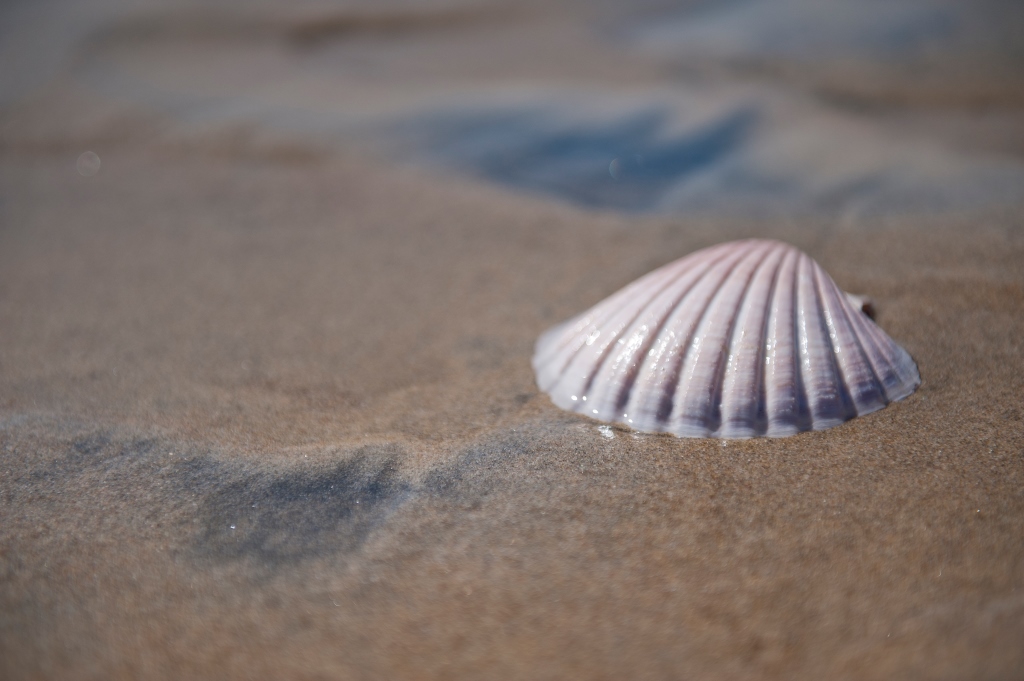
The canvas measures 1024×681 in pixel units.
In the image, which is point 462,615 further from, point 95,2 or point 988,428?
point 95,2

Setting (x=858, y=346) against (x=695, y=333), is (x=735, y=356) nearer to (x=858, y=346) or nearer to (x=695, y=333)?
(x=695, y=333)

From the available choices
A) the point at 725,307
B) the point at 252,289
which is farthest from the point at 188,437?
the point at 725,307

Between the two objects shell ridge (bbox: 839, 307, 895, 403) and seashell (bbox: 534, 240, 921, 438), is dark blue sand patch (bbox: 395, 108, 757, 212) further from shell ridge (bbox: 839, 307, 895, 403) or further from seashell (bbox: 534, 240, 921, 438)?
shell ridge (bbox: 839, 307, 895, 403)

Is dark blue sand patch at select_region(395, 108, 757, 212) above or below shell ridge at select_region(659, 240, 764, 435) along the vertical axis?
above

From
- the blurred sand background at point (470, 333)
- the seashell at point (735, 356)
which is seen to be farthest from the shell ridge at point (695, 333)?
the blurred sand background at point (470, 333)

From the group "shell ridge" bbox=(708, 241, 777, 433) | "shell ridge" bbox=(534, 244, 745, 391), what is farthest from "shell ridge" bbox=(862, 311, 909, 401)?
"shell ridge" bbox=(534, 244, 745, 391)

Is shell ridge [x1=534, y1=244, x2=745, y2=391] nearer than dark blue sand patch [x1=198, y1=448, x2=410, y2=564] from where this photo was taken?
No
